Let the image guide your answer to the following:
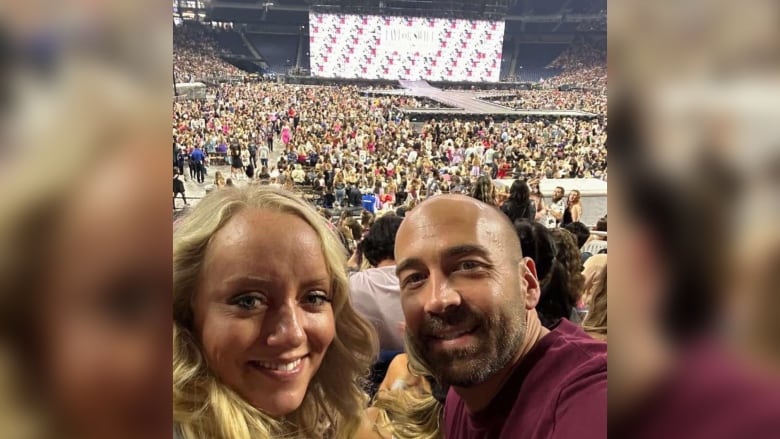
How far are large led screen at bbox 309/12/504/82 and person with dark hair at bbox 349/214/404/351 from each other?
33 cm

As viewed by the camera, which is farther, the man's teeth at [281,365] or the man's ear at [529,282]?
the man's ear at [529,282]

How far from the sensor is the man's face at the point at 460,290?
1295 mm

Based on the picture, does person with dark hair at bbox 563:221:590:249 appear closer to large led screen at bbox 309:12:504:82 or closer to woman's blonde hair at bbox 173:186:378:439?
large led screen at bbox 309:12:504:82

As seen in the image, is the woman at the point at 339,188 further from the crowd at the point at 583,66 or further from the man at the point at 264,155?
the crowd at the point at 583,66

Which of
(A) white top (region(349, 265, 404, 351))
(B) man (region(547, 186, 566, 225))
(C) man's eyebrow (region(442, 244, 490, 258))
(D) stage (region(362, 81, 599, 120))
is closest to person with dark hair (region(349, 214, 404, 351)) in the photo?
(A) white top (region(349, 265, 404, 351))

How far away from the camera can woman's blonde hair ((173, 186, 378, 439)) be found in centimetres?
121

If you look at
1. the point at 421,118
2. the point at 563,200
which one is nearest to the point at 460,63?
the point at 421,118

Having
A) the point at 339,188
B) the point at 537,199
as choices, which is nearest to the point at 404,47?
the point at 339,188

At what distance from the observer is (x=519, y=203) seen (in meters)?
1.34

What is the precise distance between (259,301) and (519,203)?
607 millimetres

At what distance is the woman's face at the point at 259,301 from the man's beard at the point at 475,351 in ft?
0.82

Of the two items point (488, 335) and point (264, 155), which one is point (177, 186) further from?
point (488, 335)
